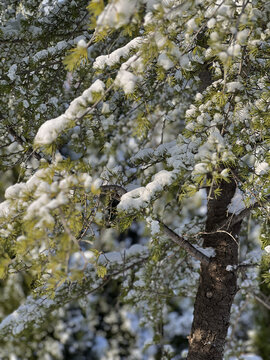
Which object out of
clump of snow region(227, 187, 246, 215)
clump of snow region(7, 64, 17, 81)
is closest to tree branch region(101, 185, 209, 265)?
clump of snow region(227, 187, 246, 215)

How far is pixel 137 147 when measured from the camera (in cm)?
404

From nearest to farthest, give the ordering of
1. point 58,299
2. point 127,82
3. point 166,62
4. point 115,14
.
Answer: point 115,14, point 127,82, point 166,62, point 58,299

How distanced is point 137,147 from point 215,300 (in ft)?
5.87

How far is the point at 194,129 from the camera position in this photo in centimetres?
194

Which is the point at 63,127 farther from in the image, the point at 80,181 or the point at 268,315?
the point at 268,315

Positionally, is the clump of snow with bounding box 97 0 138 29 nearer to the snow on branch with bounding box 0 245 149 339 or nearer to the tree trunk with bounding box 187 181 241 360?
the tree trunk with bounding box 187 181 241 360

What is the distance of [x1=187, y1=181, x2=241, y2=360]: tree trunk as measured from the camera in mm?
2797

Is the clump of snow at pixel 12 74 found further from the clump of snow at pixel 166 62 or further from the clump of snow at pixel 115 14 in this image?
the clump of snow at pixel 115 14

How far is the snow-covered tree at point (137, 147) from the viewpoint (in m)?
1.44

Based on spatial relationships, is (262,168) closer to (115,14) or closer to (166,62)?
(166,62)

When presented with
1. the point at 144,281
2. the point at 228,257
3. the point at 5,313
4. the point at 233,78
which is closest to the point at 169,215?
the point at 144,281

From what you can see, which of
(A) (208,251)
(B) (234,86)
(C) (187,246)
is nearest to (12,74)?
(B) (234,86)

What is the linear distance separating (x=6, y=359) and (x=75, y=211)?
5726 mm

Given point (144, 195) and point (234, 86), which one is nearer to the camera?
point (234, 86)
